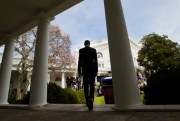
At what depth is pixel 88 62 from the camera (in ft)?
17.7

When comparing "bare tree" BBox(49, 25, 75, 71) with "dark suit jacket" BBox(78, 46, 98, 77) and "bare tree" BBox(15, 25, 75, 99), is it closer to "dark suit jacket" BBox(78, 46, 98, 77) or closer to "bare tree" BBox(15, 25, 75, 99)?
"bare tree" BBox(15, 25, 75, 99)

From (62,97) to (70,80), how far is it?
1114 centimetres

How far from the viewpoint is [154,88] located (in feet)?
19.4

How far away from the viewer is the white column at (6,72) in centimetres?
935

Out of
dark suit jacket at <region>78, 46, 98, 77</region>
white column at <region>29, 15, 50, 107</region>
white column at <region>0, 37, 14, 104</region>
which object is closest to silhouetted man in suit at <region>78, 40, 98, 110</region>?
dark suit jacket at <region>78, 46, 98, 77</region>

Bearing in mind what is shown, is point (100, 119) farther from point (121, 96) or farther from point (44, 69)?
point (44, 69)

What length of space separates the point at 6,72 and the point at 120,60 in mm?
7101

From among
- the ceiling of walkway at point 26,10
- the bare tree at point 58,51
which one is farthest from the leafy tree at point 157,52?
the ceiling of walkway at point 26,10

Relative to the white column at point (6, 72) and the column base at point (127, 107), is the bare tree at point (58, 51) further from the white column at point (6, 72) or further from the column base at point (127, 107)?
the column base at point (127, 107)

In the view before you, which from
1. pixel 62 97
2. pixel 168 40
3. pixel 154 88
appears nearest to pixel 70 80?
pixel 62 97

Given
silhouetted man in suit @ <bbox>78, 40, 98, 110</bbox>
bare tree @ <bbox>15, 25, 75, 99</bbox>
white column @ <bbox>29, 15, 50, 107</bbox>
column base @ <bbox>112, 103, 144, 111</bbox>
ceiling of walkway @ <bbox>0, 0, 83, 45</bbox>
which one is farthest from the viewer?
bare tree @ <bbox>15, 25, 75, 99</bbox>

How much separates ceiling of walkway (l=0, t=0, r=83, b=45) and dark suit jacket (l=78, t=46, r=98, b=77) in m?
2.82

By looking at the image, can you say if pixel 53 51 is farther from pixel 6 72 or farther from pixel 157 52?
pixel 157 52

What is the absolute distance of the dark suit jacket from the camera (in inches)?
211
